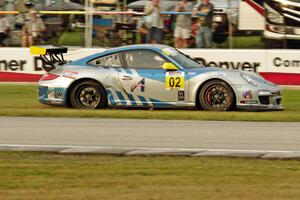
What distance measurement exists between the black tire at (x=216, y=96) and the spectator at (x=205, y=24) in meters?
6.04

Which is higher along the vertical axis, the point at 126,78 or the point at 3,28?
the point at 3,28

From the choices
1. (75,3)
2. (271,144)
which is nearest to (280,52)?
(75,3)

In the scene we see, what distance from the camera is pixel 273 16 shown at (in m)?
20.9

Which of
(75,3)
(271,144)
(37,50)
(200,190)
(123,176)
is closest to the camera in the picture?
(200,190)

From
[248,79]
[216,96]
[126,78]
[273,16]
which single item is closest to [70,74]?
[126,78]

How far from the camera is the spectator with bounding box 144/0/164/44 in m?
21.0

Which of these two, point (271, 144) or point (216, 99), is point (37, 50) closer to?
point (216, 99)

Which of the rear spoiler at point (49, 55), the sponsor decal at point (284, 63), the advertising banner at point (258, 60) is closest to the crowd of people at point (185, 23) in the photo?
the advertising banner at point (258, 60)

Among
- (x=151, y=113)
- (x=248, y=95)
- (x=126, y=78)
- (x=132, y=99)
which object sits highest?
(x=126, y=78)

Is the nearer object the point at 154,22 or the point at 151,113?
the point at 151,113

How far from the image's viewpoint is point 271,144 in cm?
1072

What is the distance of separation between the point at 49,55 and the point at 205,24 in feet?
18.1

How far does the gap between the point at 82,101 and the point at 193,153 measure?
5752 millimetres

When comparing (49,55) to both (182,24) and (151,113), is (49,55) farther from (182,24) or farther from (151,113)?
(182,24)
